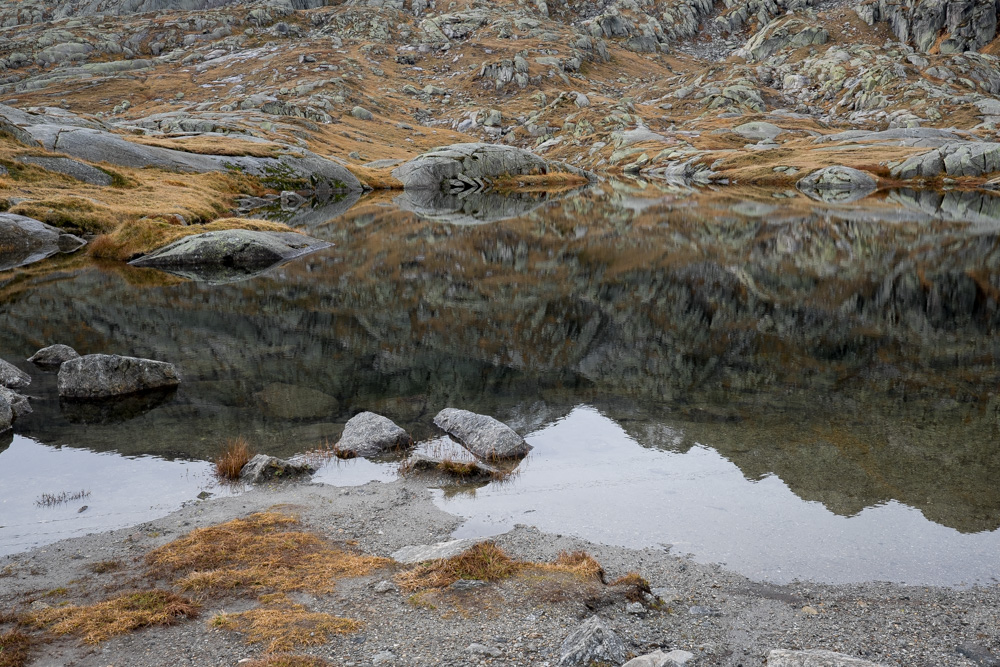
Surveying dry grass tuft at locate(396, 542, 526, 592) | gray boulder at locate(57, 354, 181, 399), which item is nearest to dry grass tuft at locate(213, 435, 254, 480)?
gray boulder at locate(57, 354, 181, 399)

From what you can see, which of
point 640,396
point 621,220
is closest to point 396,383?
point 640,396

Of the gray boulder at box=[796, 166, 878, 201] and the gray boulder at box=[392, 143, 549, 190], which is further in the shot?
the gray boulder at box=[392, 143, 549, 190]

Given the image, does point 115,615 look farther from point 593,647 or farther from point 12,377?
point 12,377

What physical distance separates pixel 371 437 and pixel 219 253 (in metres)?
29.1

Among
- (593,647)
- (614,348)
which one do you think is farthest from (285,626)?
(614,348)

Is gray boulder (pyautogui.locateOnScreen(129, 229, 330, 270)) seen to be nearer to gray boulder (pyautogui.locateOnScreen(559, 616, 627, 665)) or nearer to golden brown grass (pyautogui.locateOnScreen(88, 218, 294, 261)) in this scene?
golden brown grass (pyautogui.locateOnScreen(88, 218, 294, 261))

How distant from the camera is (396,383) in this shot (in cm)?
1808

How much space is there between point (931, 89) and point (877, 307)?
6755 inches

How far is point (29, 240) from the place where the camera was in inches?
1687

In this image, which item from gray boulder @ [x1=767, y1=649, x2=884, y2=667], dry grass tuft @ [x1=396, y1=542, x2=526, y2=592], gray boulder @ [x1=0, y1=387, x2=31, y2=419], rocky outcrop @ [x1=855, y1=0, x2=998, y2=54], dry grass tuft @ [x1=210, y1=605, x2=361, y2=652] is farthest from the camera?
rocky outcrop @ [x1=855, y1=0, x2=998, y2=54]

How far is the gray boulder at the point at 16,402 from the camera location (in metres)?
15.3

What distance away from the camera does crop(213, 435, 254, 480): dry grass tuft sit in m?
12.4

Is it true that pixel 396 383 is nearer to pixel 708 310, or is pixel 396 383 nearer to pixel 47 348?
pixel 47 348

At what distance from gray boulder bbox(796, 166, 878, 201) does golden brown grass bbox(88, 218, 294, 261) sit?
242 feet
